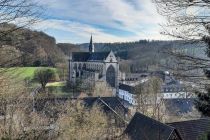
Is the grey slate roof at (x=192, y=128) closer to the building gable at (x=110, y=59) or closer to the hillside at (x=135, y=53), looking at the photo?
the hillside at (x=135, y=53)

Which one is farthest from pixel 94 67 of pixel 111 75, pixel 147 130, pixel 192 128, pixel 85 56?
pixel 192 128

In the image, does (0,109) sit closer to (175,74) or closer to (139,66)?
(175,74)

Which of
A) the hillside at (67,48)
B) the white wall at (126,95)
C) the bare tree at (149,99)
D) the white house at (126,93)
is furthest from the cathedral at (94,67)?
the bare tree at (149,99)

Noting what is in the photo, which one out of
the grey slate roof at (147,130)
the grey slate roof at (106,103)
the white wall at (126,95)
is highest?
the grey slate roof at (147,130)

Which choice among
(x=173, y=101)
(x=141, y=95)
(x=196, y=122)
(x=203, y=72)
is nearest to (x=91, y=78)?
(x=173, y=101)

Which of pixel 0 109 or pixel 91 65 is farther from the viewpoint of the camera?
pixel 91 65

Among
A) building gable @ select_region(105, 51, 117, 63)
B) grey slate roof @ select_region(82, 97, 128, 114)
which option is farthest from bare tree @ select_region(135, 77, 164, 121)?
building gable @ select_region(105, 51, 117, 63)
